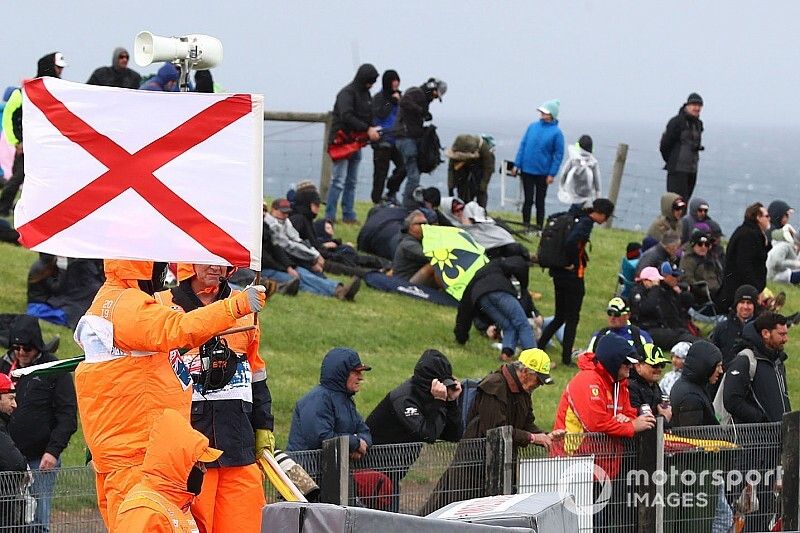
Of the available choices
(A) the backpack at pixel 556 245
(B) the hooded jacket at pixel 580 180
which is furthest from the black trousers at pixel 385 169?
(A) the backpack at pixel 556 245

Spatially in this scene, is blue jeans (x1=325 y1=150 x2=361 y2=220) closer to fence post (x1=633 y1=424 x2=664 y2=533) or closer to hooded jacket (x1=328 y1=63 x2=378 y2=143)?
hooded jacket (x1=328 y1=63 x2=378 y2=143)

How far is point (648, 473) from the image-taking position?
1172 cm

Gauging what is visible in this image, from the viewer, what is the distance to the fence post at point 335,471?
33.4 feet

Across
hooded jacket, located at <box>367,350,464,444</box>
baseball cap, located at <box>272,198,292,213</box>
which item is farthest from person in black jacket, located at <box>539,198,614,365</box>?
hooded jacket, located at <box>367,350,464,444</box>

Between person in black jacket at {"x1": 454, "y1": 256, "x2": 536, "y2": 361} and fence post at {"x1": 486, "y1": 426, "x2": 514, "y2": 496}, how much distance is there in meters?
6.55

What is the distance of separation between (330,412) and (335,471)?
27.4 inches

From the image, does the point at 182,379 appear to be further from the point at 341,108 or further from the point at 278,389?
the point at 341,108

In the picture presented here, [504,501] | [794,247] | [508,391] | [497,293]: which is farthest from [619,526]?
[794,247]

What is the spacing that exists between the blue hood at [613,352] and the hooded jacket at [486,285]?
5.67 meters

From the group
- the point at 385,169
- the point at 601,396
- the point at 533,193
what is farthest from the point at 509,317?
the point at 533,193

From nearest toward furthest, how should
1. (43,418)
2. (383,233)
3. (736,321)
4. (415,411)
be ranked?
1. (43,418)
2. (415,411)
3. (736,321)
4. (383,233)

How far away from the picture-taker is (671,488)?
1177 centimetres

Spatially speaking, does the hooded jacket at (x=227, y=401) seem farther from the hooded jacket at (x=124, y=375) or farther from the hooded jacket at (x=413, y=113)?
the hooded jacket at (x=413, y=113)

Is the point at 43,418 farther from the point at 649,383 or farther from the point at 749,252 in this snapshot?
the point at 749,252
